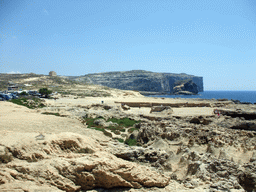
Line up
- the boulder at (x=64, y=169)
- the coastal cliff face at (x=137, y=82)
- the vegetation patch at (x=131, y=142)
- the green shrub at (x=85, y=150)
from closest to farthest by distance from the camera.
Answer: the boulder at (x=64, y=169), the green shrub at (x=85, y=150), the vegetation patch at (x=131, y=142), the coastal cliff face at (x=137, y=82)

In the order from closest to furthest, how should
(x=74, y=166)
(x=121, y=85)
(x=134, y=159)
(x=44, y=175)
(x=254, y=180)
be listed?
(x=44, y=175), (x=74, y=166), (x=254, y=180), (x=134, y=159), (x=121, y=85)

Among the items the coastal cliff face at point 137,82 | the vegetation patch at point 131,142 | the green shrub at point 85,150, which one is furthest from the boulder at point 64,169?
the coastal cliff face at point 137,82

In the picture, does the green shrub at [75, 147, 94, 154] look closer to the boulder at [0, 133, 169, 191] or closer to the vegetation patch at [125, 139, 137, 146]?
the boulder at [0, 133, 169, 191]

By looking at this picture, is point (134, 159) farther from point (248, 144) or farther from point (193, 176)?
point (248, 144)

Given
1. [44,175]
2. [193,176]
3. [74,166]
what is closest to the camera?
[44,175]

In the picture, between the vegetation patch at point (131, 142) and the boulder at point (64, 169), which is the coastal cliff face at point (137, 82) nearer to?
the vegetation patch at point (131, 142)

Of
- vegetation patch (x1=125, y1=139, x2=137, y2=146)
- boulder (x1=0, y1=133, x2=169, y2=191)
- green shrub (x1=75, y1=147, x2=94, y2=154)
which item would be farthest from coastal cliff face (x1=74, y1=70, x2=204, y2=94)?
boulder (x1=0, y1=133, x2=169, y2=191)

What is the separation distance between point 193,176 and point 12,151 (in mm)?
4523

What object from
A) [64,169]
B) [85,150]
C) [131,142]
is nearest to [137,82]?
[131,142]

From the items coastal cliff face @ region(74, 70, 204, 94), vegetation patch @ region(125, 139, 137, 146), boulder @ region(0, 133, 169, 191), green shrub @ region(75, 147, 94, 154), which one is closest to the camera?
boulder @ region(0, 133, 169, 191)

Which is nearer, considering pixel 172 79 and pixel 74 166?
pixel 74 166

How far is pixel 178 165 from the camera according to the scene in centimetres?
602

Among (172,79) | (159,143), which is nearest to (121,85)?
(172,79)

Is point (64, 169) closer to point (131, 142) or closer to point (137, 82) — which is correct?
point (131, 142)
